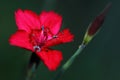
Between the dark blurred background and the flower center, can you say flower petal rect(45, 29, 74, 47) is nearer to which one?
the flower center

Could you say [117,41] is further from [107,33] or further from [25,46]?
[25,46]

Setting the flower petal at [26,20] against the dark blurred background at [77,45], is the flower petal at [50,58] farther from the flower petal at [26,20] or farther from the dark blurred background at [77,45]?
the dark blurred background at [77,45]

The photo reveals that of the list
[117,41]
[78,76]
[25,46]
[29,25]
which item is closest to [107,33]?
[117,41]

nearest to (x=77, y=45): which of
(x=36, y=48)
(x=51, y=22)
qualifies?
(x=51, y=22)

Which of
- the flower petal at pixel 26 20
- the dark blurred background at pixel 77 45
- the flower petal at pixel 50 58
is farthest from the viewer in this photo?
the dark blurred background at pixel 77 45

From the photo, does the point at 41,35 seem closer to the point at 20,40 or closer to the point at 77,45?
the point at 20,40

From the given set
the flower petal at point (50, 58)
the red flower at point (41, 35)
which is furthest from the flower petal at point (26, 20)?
the flower petal at point (50, 58)

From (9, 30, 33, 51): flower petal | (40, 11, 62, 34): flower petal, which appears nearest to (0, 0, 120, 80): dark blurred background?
(40, 11, 62, 34): flower petal
